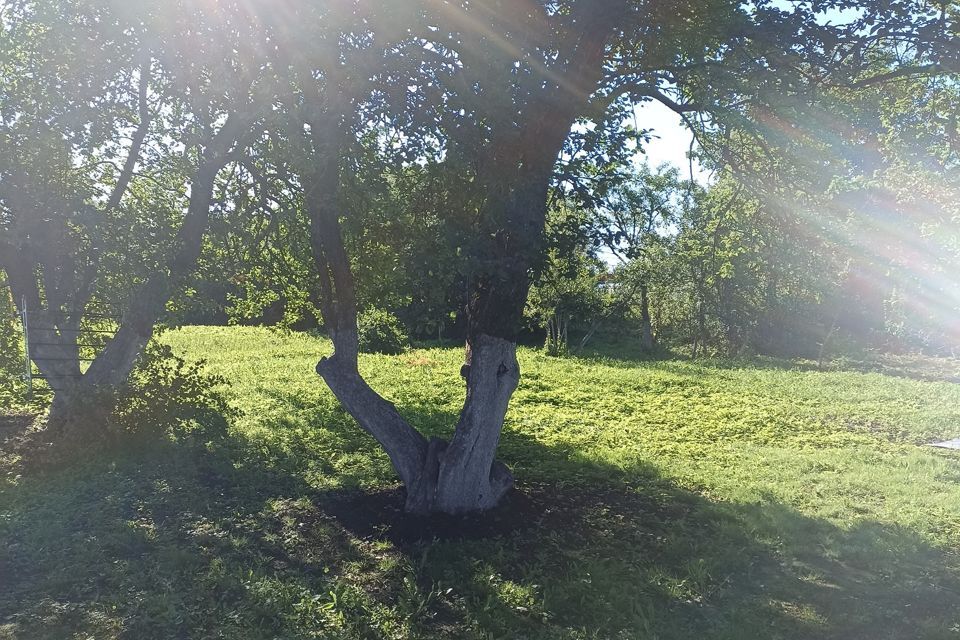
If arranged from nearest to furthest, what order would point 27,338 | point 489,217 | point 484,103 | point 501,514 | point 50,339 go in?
point 489,217
point 484,103
point 501,514
point 27,338
point 50,339

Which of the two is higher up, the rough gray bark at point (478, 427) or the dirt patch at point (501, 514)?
the rough gray bark at point (478, 427)

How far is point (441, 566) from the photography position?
4.64 metres

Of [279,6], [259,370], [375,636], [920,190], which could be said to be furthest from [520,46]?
[259,370]

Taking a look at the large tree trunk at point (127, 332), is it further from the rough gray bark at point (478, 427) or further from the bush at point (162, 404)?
the rough gray bark at point (478, 427)

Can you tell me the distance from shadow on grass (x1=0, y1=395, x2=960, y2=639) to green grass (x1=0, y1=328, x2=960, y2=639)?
0.8 inches

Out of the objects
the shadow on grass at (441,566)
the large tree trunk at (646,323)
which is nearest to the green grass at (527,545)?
the shadow on grass at (441,566)

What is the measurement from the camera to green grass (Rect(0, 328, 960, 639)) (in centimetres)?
399

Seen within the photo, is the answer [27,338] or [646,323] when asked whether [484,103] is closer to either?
[27,338]

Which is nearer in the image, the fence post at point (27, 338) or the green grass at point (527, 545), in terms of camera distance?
the green grass at point (527, 545)

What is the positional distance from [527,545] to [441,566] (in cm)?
75

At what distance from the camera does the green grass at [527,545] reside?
3986 mm

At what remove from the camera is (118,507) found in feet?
19.5

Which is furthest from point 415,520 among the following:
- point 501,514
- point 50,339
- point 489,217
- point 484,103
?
point 50,339

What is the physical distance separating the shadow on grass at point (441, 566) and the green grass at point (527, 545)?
0.06 ft
